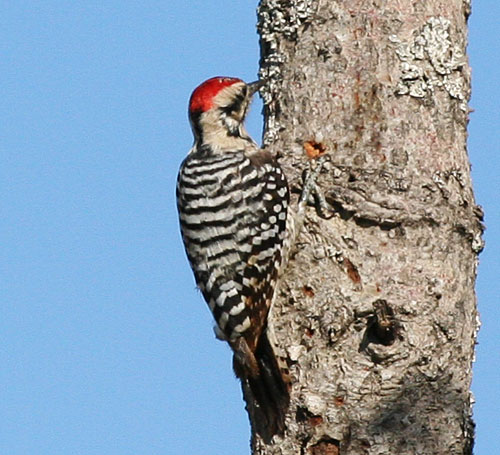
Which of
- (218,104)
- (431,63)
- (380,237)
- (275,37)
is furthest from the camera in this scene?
(218,104)

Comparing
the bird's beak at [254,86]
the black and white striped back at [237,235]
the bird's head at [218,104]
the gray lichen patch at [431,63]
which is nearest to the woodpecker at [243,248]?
the black and white striped back at [237,235]

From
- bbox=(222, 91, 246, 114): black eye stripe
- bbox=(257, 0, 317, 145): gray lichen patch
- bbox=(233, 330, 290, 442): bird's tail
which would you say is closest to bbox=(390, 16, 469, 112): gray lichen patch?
bbox=(257, 0, 317, 145): gray lichen patch

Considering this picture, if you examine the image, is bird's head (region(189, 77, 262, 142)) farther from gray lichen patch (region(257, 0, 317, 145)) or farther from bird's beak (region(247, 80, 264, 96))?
gray lichen patch (region(257, 0, 317, 145))

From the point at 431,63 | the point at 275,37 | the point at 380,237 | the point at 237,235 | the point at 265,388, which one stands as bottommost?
the point at 265,388

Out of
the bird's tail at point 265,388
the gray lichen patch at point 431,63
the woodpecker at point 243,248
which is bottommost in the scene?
the bird's tail at point 265,388

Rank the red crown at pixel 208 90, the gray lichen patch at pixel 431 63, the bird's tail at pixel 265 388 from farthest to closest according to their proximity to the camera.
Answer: the red crown at pixel 208 90 < the gray lichen patch at pixel 431 63 < the bird's tail at pixel 265 388

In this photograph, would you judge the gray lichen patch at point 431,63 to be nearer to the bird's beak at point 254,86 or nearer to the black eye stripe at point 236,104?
the bird's beak at point 254,86

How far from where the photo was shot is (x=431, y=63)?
14.2ft

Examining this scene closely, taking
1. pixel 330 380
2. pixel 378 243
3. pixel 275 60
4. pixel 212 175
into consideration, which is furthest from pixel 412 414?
pixel 275 60

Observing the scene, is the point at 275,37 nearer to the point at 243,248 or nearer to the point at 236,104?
the point at 236,104

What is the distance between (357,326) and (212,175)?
3.07ft

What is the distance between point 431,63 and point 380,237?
2.49 ft

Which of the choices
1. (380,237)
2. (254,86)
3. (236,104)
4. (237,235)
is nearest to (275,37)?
(254,86)

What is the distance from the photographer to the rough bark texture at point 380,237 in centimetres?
405
